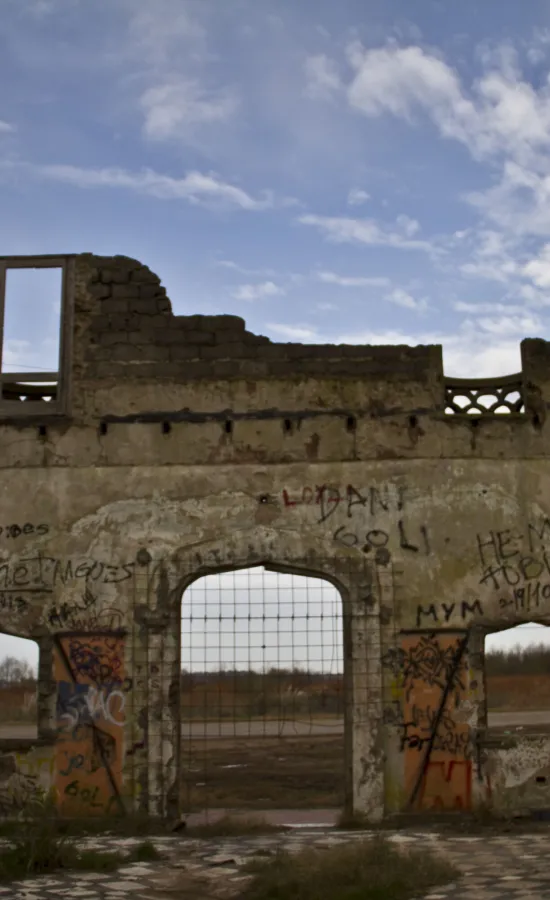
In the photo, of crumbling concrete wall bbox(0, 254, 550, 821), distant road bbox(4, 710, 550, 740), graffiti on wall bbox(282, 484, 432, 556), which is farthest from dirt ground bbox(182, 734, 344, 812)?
graffiti on wall bbox(282, 484, 432, 556)

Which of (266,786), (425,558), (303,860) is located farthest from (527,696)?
(303,860)

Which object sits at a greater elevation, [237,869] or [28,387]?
[28,387]

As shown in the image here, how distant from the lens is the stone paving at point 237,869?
6094 mm

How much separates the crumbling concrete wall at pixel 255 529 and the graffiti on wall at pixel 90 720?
1cm

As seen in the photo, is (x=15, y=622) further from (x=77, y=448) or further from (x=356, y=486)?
(x=356, y=486)

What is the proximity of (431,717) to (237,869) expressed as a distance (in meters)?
2.99

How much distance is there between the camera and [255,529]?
32.7ft

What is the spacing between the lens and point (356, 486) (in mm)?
10086

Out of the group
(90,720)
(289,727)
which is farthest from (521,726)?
(90,720)

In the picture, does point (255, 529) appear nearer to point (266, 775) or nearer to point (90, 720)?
point (90, 720)

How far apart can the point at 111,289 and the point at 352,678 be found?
461 centimetres

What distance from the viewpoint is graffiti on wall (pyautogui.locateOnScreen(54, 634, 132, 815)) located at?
374 inches

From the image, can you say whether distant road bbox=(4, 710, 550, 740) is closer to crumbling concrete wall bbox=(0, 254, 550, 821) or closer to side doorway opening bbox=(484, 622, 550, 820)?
side doorway opening bbox=(484, 622, 550, 820)


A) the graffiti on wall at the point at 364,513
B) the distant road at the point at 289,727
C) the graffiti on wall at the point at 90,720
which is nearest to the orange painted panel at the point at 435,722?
the graffiti on wall at the point at 364,513
